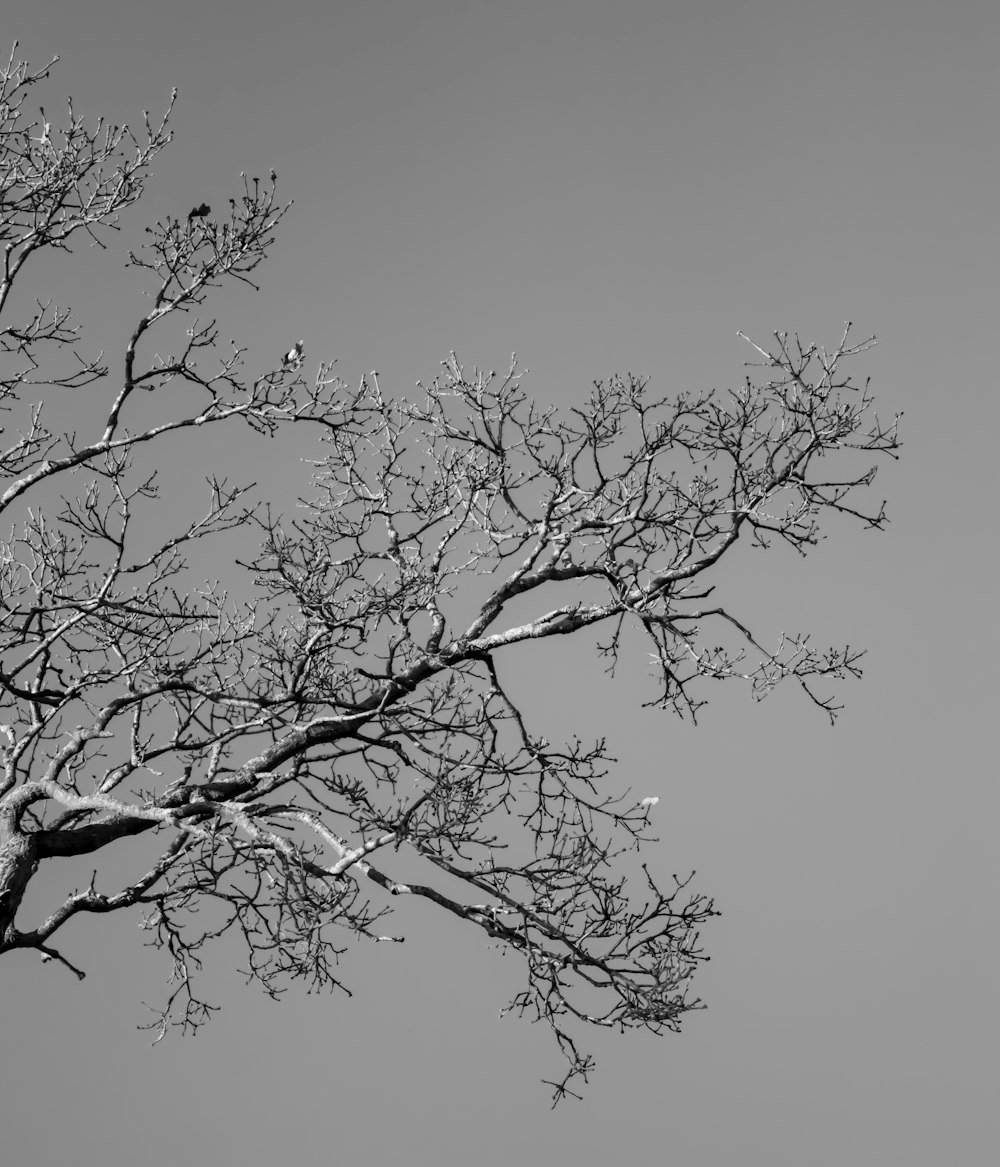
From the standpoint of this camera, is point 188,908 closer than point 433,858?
No

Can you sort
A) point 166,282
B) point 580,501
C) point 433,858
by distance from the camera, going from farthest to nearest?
point 580,501 < point 166,282 < point 433,858

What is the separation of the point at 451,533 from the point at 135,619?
2670 mm

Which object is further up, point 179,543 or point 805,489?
point 805,489

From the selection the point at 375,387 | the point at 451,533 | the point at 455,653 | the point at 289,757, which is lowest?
the point at 289,757

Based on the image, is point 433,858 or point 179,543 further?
point 179,543

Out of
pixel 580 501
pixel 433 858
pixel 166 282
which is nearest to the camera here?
pixel 433 858

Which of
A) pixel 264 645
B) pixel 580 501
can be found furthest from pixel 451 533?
pixel 264 645

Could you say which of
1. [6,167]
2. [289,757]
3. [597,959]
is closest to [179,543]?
[289,757]

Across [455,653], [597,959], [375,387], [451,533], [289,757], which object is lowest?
[597,959]

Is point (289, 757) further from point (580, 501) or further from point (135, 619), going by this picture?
point (580, 501)

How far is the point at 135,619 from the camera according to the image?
1105cm

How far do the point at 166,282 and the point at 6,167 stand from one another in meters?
1.28

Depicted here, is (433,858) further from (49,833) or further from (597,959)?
(49,833)

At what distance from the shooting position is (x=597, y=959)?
8.80m
